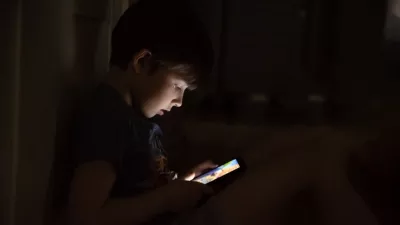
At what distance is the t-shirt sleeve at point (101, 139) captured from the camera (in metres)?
0.60

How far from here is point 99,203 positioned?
584 mm

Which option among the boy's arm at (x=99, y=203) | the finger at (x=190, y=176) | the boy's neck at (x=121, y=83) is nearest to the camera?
the boy's arm at (x=99, y=203)

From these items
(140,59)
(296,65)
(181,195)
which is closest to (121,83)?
(140,59)

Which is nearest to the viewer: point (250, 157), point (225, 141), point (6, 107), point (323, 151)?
point (6, 107)

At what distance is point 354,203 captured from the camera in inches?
25.5

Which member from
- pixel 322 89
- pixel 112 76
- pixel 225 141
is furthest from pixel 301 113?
pixel 112 76

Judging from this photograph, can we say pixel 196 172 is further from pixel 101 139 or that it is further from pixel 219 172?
pixel 101 139

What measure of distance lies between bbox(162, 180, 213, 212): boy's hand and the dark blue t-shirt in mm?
49

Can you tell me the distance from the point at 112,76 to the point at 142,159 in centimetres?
13

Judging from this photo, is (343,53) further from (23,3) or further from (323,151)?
(23,3)

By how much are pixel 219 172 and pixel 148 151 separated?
14cm

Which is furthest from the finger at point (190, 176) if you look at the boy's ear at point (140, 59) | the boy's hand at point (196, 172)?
the boy's ear at point (140, 59)

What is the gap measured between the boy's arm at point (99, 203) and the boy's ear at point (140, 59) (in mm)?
154

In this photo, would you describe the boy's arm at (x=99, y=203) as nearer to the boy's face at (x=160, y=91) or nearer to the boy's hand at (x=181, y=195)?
the boy's hand at (x=181, y=195)
